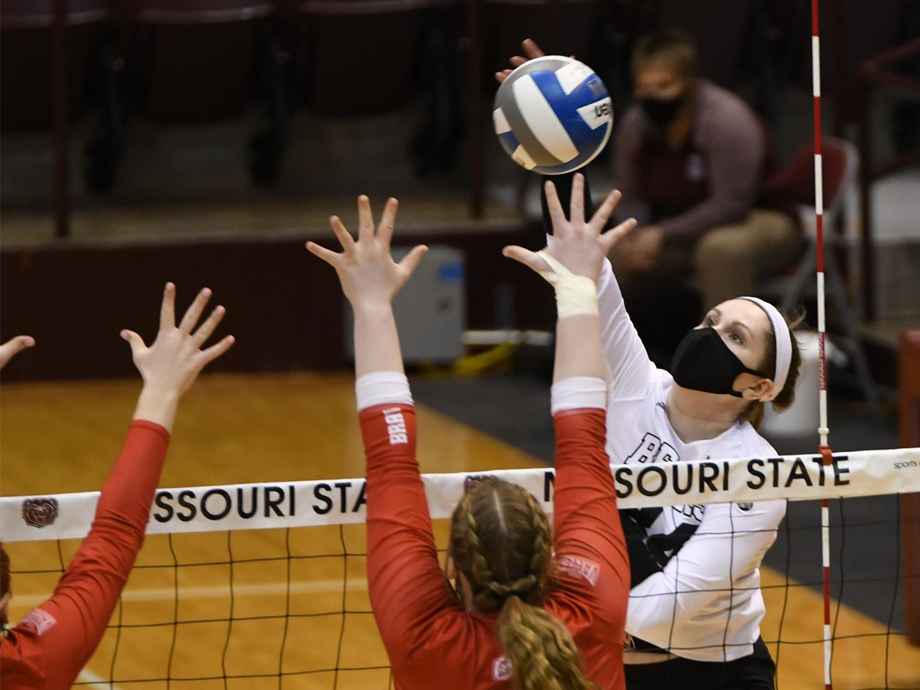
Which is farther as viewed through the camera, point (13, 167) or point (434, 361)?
point (13, 167)

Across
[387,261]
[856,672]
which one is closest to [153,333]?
[856,672]

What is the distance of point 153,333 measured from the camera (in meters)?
9.46

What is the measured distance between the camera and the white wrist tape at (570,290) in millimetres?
2482

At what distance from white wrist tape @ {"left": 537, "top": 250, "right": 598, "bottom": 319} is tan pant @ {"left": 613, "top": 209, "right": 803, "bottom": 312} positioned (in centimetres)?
534

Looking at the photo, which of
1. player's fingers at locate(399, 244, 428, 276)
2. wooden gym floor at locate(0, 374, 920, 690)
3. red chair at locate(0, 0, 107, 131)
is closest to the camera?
player's fingers at locate(399, 244, 428, 276)

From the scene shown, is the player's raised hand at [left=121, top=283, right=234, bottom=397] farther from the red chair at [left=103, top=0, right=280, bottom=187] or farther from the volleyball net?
the red chair at [left=103, top=0, right=280, bottom=187]

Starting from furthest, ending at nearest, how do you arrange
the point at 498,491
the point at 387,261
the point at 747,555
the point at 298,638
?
the point at 298,638 < the point at 747,555 < the point at 387,261 < the point at 498,491

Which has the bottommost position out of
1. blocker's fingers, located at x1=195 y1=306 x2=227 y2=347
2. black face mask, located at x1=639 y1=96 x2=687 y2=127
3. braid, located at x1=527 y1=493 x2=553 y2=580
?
braid, located at x1=527 y1=493 x2=553 y2=580

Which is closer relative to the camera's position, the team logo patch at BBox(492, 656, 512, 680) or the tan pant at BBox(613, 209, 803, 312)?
the team logo patch at BBox(492, 656, 512, 680)

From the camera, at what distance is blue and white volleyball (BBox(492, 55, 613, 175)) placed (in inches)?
131

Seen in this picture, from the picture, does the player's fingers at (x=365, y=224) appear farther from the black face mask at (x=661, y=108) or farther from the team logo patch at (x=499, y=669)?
the black face mask at (x=661, y=108)

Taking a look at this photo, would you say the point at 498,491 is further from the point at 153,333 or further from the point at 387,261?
the point at 153,333

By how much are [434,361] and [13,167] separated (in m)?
3.48

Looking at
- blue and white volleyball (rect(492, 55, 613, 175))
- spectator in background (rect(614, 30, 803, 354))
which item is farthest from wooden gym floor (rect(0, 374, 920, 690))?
blue and white volleyball (rect(492, 55, 613, 175))
